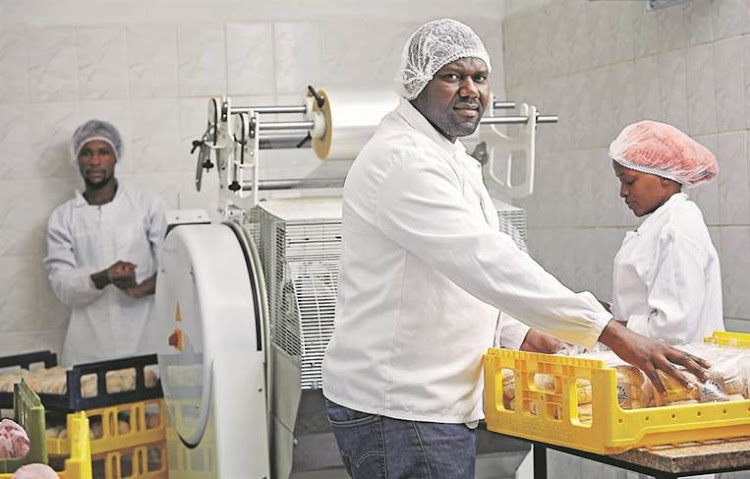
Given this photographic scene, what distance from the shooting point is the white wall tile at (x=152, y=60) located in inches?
189

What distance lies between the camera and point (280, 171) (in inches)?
195

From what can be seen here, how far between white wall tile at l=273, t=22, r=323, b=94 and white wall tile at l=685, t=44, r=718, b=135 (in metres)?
1.81

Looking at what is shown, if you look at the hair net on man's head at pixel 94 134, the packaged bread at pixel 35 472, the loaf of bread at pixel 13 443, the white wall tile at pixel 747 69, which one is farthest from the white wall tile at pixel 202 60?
the packaged bread at pixel 35 472

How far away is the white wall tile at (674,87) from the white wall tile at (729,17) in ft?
0.71

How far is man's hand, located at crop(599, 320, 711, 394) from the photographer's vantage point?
77.7 inches

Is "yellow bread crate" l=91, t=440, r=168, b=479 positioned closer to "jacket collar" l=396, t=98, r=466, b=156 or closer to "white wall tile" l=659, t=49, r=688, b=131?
"jacket collar" l=396, t=98, r=466, b=156

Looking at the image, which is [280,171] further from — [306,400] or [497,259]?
[497,259]

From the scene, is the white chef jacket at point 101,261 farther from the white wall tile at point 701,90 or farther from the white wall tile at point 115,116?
the white wall tile at point 701,90

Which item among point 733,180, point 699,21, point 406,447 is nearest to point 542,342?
point 406,447

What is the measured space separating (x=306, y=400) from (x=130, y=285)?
188cm

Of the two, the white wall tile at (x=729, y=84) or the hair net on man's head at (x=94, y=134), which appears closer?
the white wall tile at (x=729, y=84)

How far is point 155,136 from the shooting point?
15.9ft

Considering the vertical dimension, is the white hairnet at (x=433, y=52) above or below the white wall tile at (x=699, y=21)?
below

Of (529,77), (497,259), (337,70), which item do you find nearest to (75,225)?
(337,70)
